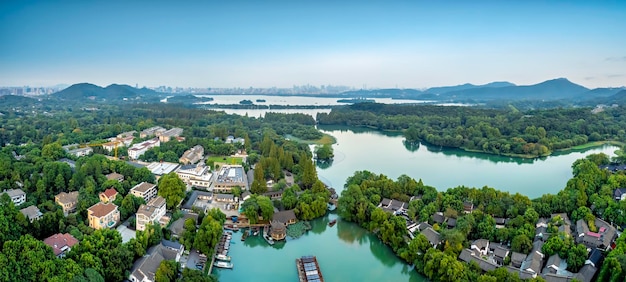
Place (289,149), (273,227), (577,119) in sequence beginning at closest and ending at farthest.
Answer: (273,227) → (289,149) → (577,119)

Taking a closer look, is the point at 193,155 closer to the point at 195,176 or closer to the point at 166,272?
the point at 195,176

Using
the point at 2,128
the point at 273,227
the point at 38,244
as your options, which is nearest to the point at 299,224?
the point at 273,227

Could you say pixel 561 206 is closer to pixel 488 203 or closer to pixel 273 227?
pixel 488 203

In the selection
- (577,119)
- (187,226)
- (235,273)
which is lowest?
(235,273)

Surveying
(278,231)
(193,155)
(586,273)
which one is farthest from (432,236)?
(193,155)

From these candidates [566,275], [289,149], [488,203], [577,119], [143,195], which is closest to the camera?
[566,275]

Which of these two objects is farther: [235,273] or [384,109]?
[384,109]

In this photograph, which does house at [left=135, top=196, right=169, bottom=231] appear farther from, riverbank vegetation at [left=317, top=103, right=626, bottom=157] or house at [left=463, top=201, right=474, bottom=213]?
riverbank vegetation at [left=317, top=103, right=626, bottom=157]
